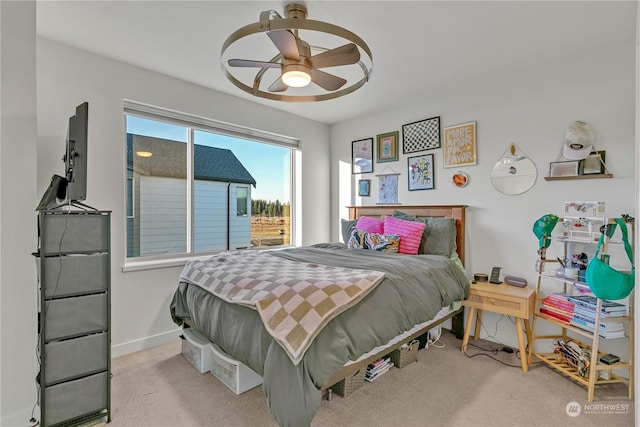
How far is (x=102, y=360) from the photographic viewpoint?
1.80 m

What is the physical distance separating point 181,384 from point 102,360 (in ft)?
2.07

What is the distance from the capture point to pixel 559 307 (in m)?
2.37

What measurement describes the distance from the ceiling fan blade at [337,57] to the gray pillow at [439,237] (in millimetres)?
1922

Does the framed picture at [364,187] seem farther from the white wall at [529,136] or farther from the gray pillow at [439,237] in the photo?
the gray pillow at [439,237]

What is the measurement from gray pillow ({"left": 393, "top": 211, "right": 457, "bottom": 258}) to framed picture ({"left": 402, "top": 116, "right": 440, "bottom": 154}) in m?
0.92

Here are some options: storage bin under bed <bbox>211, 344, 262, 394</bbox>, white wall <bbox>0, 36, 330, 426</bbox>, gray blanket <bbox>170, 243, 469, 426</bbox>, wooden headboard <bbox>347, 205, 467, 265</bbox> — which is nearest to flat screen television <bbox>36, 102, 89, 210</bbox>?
white wall <bbox>0, 36, 330, 426</bbox>

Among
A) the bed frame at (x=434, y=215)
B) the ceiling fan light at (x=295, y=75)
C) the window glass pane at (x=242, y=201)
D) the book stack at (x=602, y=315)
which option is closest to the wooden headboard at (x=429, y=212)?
the bed frame at (x=434, y=215)

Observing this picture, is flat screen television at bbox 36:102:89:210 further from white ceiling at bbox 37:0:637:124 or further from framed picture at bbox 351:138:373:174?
framed picture at bbox 351:138:373:174

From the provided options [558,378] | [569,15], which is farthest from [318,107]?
[558,378]

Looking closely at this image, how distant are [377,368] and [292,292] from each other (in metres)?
1.11

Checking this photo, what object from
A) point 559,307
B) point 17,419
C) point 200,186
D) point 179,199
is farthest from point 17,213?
point 559,307

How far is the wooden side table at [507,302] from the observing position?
2.41m

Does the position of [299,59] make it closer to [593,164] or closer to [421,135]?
[421,135]

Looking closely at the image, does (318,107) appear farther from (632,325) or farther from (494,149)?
(632,325)
